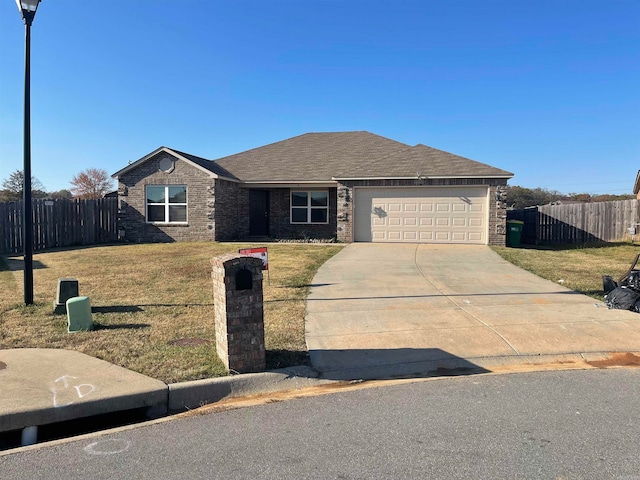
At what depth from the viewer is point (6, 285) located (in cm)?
963

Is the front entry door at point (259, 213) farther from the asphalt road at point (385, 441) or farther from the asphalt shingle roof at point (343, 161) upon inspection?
the asphalt road at point (385, 441)

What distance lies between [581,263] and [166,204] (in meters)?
16.4

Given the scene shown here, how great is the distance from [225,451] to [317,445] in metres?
0.70

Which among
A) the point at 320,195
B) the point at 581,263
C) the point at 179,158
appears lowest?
the point at 581,263

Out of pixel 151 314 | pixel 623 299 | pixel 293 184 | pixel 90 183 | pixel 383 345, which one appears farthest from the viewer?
pixel 90 183

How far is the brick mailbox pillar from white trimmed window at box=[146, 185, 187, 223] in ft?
52.4

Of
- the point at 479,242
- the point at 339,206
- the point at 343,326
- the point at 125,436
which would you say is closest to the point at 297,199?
the point at 339,206

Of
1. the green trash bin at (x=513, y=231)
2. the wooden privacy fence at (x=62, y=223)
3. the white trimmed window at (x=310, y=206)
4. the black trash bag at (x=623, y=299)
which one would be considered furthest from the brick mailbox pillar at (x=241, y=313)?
the white trimmed window at (x=310, y=206)

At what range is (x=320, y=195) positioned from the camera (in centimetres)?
2191

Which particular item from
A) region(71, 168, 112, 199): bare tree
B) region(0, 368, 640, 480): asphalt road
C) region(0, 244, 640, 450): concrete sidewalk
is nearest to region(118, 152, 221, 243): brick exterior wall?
region(0, 244, 640, 450): concrete sidewalk

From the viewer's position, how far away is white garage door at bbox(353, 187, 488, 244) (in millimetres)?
17875

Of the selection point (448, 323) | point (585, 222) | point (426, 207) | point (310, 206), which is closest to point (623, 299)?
point (448, 323)

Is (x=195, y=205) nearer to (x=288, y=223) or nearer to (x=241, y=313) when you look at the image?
(x=288, y=223)

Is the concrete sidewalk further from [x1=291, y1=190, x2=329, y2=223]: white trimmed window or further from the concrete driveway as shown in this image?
[x1=291, y1=190, x2=329, y2=223]: white trimmed window
